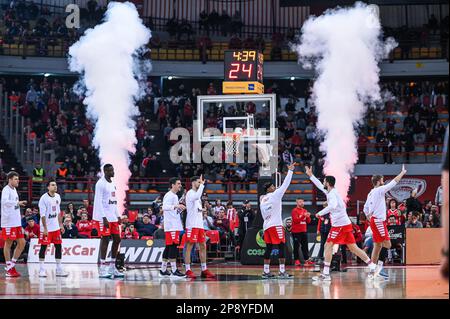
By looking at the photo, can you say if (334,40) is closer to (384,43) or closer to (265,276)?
(384,43)

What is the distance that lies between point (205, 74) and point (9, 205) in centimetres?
2086

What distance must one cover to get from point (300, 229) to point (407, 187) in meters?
11.9

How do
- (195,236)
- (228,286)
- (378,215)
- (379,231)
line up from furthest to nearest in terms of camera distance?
1. (195,236)
2. (378,215)
3. (379,231)
4. (228,286)

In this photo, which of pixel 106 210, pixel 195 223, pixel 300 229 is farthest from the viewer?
pixel 300 229

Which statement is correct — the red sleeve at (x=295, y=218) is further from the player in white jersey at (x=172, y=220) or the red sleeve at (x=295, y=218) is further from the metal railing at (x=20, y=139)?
the metal railing at (x=20, y=139)

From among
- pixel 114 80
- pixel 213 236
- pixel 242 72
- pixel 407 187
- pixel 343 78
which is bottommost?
pixel 213 236

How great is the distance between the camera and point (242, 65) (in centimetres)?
2370

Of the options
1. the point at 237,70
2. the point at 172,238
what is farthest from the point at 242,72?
the point at 172,238

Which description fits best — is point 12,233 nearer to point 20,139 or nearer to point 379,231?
point 379,231

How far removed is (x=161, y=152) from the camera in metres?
36.1

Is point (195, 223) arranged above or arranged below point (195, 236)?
above

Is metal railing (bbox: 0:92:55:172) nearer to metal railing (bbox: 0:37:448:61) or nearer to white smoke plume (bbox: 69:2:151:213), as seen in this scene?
metal railing (bbox: 0:37:448:61)

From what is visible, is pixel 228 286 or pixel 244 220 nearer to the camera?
pixel 228 286
